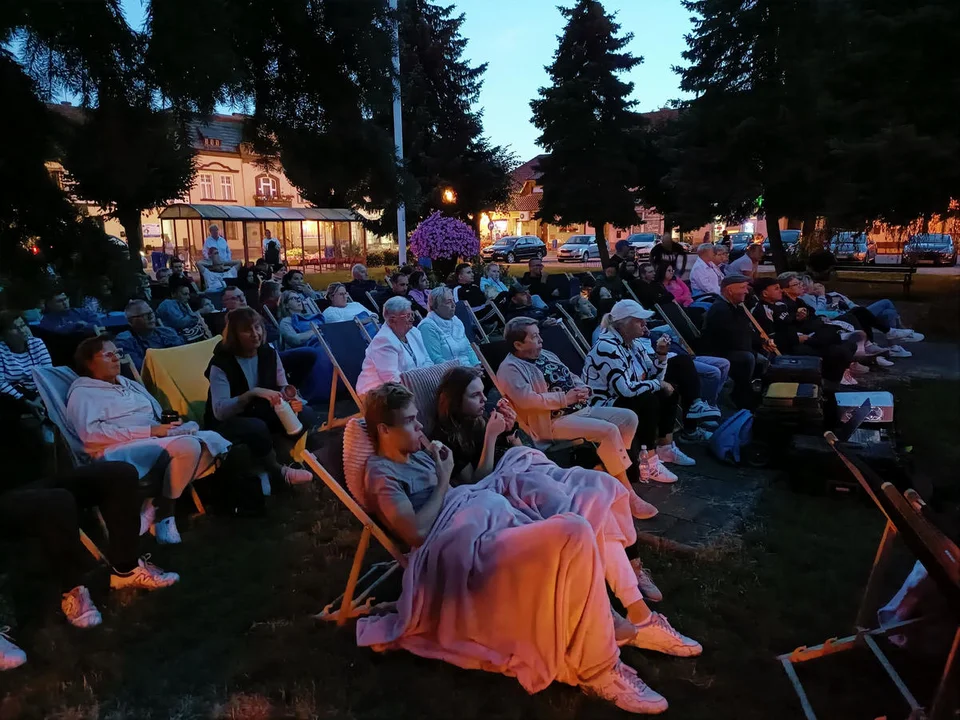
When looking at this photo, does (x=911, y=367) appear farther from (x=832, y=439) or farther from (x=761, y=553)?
(x=832, y=439)

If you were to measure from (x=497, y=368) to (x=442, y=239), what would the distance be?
1114cm

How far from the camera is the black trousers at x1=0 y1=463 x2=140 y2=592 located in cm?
→ 293

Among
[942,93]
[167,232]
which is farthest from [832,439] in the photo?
[167,232]

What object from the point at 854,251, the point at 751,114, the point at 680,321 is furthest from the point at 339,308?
the point at 854,251

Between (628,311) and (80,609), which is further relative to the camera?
(628,311)

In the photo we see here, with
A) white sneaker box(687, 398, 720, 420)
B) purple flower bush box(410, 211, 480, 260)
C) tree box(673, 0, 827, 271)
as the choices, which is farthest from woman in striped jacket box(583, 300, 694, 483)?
tree box(673, 0, 827, 271)

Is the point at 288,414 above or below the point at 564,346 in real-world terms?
below

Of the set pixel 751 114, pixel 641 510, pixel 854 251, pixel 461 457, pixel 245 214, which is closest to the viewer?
pixel 461 457

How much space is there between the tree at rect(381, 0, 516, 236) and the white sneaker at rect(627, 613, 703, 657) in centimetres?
2214

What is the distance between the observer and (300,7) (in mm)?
2209

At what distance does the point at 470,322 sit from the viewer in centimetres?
742

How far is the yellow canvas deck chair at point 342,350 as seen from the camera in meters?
5.75

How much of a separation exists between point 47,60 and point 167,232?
989 inches

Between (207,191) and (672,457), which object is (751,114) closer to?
(672,457)
